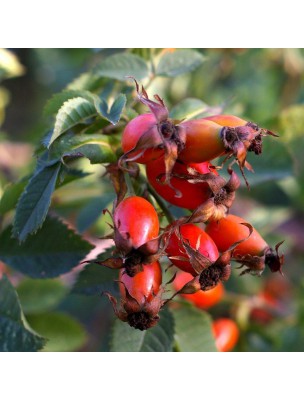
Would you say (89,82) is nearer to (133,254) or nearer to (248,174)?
(248,174)

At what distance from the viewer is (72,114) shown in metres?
1.20

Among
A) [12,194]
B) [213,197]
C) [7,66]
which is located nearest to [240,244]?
[213,197]

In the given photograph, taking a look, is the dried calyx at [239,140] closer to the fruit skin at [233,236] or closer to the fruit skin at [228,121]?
the fruit skin at [228,121]

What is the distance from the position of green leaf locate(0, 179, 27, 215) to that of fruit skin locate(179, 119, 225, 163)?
47 cm

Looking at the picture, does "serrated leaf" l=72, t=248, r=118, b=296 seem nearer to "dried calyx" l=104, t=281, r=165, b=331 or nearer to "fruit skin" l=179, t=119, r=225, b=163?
"dried calyx" l=104, t=281, r=165, b=331

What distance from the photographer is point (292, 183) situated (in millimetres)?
2867

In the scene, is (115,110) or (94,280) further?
(94,280)

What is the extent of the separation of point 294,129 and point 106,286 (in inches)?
46.3

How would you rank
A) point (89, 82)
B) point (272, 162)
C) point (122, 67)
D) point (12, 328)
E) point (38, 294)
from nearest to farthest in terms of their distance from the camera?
point (12, 328)
point (122, 67)
point (89, 82)
point (272, 162)
point (38, 294)

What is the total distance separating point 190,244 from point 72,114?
35 centimetres

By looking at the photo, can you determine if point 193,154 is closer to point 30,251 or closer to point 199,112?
point 199,112

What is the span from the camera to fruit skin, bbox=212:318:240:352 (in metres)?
1.97

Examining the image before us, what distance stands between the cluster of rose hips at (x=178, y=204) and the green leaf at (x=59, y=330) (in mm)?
823

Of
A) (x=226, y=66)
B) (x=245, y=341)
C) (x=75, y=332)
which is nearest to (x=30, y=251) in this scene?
(x=75, y=332)
